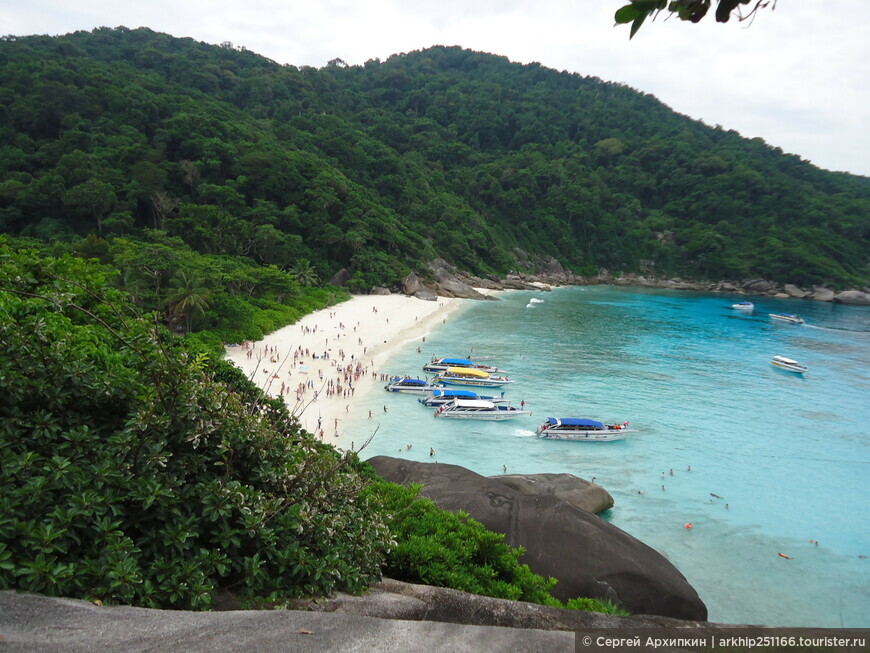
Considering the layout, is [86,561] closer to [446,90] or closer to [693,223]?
[693,223]

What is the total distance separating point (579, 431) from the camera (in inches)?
891

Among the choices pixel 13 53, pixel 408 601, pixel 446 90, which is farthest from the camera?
pixel 446 90

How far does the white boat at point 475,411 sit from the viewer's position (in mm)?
25031

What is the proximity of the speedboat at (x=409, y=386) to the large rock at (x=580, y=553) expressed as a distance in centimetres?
1544

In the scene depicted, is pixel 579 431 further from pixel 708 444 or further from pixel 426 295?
pixel 426 295

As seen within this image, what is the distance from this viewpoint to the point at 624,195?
108 metres

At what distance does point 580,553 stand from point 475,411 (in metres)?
14.4

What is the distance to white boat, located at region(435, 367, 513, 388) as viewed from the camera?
30.1 meters

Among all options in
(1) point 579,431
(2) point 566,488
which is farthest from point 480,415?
(2) point 566,488

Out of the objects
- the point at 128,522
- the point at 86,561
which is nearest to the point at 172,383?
the point at 128,522

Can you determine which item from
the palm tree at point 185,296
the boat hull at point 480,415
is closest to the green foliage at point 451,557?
the boat hull at point 480,415

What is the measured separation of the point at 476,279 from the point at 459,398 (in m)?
49.1

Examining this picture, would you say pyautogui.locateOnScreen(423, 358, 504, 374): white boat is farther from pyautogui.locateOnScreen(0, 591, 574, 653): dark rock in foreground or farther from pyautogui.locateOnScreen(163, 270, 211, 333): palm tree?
pyautogui.locateOnScreen(0, 591, 574, 653): dark rock in foreground

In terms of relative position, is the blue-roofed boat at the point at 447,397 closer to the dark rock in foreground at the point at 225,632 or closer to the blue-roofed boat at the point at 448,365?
the blue-roofed boat at the point at 448,365
